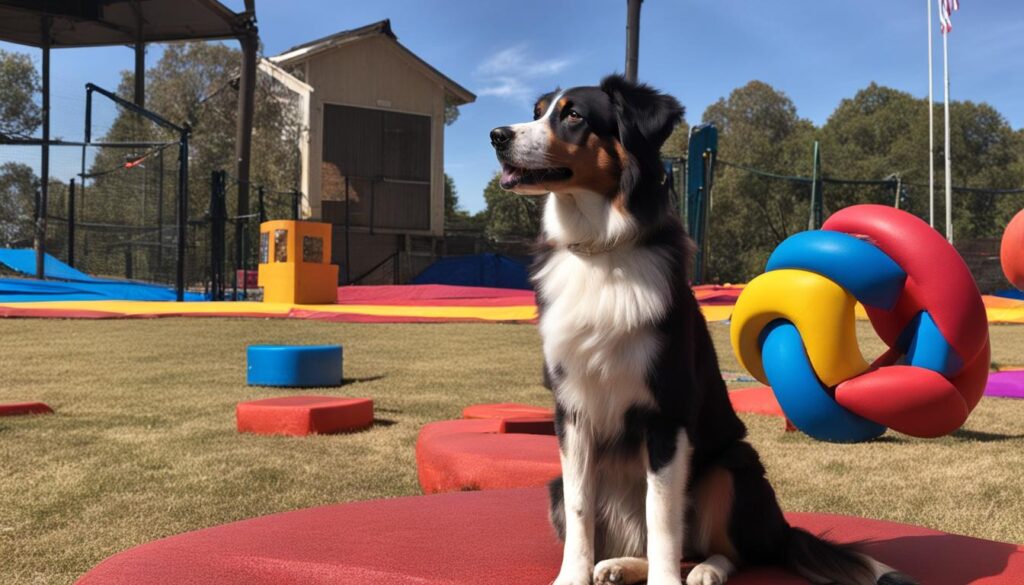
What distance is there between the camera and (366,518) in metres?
3.32

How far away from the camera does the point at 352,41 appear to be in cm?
3250

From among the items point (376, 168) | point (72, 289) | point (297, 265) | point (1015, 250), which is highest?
point (376, 168)

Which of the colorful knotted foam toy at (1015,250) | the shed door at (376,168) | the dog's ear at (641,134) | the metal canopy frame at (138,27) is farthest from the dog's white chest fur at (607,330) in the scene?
the shed door at (376,168)

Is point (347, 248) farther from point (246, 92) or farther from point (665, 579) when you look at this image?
point (665, 579)

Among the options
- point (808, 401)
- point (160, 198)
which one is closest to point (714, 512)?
point (808, 401)

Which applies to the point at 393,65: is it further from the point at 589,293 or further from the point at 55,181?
the point at 589,293

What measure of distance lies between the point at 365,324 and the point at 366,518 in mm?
12295

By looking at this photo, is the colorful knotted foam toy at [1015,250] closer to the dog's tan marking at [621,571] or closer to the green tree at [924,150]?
the dog's tan marking at [621,571]

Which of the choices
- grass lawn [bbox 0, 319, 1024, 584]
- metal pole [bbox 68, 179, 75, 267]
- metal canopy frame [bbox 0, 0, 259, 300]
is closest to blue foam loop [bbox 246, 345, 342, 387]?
grass lawn [bbox 0, 319, 1024, 584]

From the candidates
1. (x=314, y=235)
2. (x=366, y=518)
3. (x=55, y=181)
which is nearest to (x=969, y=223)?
(x=314, y=235)

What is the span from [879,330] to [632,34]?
7.72 metres

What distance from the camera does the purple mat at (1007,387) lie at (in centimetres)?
828

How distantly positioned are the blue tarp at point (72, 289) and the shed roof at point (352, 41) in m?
13.0

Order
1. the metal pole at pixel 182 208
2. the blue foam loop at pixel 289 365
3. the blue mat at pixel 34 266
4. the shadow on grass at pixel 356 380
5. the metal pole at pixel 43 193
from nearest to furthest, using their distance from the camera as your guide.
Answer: the blue foam loop at pixel 289 365 < the shadow on grass at pixel 356 380 < the metal pole at pixel 182 208 < the metal pole at pixel 43 193 < the blue mat at pixel 34 266
